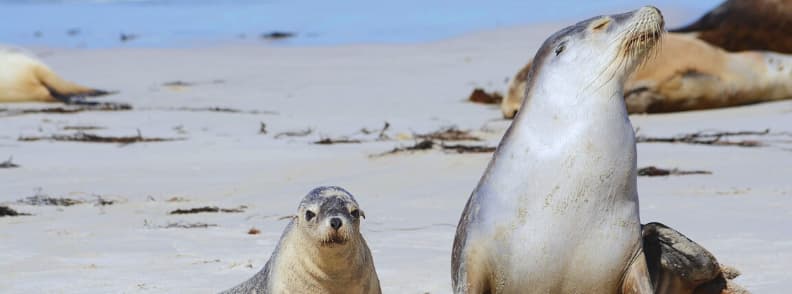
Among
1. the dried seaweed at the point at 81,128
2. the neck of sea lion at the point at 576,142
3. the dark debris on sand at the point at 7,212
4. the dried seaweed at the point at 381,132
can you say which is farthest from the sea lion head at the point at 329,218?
the dried seaweed at the point at 81,128

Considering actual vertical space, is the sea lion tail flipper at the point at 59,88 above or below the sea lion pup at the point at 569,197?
above

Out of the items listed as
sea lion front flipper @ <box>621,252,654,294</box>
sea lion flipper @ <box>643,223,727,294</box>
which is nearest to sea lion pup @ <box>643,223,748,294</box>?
sea lion flipper @ <box>643,223,727,294</box>

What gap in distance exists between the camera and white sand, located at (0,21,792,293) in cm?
584

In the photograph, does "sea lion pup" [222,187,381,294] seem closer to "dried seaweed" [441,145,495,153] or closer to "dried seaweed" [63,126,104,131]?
"dried seaweed" [441,145,495,153]

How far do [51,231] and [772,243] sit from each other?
128 inches

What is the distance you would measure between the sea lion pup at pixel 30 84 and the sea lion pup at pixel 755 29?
6489 millimetres

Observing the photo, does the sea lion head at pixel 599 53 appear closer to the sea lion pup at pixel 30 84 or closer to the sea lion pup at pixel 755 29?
the sea lion pup at pixel 30 84

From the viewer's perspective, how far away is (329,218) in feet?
15.6

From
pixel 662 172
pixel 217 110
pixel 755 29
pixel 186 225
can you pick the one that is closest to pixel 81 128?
pixel 217 110

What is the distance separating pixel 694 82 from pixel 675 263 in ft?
25.5

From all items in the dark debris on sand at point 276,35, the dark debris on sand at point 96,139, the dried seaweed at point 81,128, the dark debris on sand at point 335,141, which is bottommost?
the dark debris on sand at point 335,141

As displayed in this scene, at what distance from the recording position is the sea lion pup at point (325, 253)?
188 inches

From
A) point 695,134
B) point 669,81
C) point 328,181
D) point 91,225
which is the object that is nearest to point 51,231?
point 91,225

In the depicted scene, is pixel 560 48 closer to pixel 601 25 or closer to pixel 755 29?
pixel 601 25
